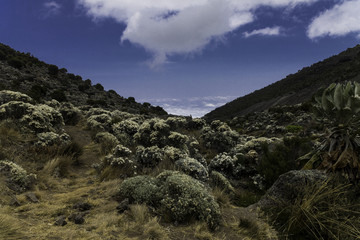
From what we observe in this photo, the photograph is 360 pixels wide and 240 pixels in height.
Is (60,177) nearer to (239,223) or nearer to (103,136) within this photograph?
(103,136)

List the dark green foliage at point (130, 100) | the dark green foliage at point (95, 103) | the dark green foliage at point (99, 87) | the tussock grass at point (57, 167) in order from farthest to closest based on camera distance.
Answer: the dark green foliage at point (99, 87) → the dark green foliage at point (130, 100) → the dark green foliage at point (95, 103) → the tussock grass at point (57, 167)

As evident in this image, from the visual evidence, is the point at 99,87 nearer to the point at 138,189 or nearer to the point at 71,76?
the point at 71,76

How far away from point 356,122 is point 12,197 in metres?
8.33

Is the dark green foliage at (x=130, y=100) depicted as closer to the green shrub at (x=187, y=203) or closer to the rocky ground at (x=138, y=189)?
the rocky ground at (x=138, y=189)

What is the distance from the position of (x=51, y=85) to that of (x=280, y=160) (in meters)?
33.3

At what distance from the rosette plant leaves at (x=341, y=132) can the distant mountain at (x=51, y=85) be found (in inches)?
974

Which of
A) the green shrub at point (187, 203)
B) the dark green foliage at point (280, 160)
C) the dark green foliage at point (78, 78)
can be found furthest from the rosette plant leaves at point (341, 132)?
the dark green foliage at point (78, 78)

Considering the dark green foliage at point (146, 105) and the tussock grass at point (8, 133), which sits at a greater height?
the dark green foliage at point (146, 105)

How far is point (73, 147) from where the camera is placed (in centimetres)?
877

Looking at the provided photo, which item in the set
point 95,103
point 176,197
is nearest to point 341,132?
point 176,197

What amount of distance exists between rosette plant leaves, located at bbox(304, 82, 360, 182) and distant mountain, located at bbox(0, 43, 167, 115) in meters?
24.7

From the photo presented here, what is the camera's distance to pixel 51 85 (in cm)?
3142

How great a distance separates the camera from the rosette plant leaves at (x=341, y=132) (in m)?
4.76

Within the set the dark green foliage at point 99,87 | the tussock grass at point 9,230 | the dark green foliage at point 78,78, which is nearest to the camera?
the tussock grass at point 9,230
